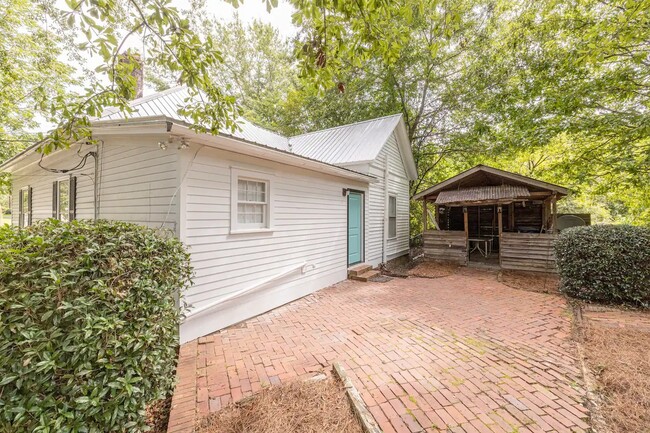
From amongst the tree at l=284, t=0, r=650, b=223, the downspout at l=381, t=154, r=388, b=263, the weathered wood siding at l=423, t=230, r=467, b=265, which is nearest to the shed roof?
the tree at l=284, t=0, r=650, b=223

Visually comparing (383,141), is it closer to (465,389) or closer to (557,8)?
(557,8)

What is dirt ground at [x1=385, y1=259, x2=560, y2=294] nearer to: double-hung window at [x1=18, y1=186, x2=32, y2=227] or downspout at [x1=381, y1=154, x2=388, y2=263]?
downspout at [x1=381, y1=154, x2=388, y2=263]

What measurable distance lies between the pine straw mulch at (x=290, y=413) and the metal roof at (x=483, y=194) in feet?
27.8

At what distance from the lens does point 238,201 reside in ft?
15.5

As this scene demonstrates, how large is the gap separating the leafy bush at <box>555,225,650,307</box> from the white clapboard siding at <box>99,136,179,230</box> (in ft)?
27.3

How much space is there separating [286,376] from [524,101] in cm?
1247

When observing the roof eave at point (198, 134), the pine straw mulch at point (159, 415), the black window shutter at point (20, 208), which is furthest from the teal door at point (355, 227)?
the black window shutter at point (20, 208)

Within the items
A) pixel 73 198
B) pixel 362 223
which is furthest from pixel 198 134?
pixel 362 223

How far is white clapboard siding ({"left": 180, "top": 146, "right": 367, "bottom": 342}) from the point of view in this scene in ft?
13.3

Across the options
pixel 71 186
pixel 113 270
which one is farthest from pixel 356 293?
pixel 71 186

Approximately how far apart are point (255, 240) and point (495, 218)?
12.1 meters

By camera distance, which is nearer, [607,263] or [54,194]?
[607,263]

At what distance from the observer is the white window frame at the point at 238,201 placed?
455 centimetres

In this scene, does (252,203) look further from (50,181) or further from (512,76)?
(512,76)
